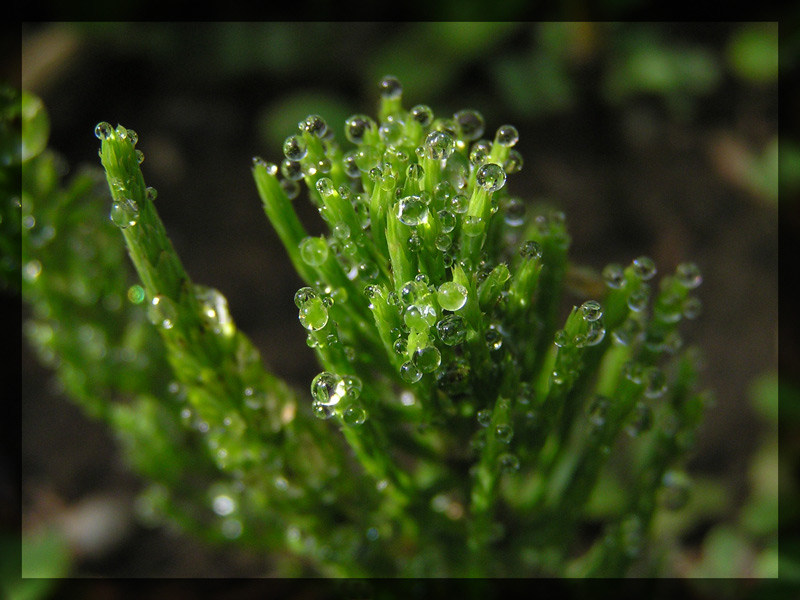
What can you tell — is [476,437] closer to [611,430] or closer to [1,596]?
[611,430]

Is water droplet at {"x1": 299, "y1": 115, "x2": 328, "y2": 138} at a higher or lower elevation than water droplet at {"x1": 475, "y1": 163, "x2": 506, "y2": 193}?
higher

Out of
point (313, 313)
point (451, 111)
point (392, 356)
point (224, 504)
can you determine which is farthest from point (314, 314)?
point (451, 111)

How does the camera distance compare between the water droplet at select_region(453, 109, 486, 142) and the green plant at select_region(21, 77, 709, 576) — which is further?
the water droplet at select_region(453, 109, 486, 142)

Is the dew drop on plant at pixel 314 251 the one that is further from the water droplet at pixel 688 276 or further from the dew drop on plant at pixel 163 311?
the water droplet at pixel 688 276

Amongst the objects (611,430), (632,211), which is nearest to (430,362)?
(611,430)

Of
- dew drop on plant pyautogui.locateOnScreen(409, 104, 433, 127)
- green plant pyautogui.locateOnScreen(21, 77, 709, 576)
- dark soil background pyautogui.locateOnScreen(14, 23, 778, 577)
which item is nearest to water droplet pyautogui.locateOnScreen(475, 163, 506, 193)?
green plant pyautogui.locateOnScreen(21, 77, 709, 576)

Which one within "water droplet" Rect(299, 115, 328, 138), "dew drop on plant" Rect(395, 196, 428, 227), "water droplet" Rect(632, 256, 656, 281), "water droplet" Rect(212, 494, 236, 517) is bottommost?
"water droplet" Rect(212, 494, 236, 517)

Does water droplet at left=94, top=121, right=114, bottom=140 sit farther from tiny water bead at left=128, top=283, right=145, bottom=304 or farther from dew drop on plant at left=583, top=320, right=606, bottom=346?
dew drop on plant at left=583, top=320, right=606, bottom=346
